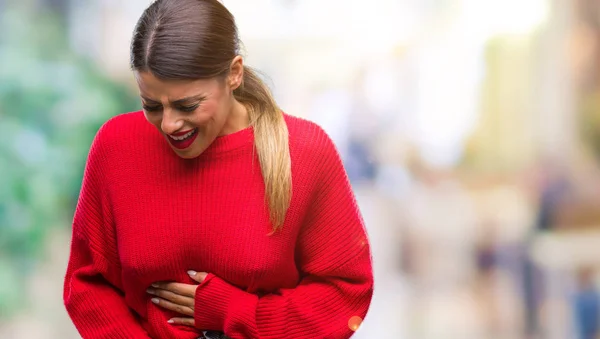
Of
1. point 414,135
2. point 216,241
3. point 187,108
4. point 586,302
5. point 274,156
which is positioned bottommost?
point 586,302

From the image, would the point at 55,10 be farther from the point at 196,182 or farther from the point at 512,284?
the point at 512,284

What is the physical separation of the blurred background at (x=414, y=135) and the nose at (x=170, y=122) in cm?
165

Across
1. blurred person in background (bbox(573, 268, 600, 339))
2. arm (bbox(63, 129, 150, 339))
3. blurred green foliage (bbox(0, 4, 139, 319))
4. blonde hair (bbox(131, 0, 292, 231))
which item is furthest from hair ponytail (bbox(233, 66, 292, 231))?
blurred person in background (bbox(573, 268, 600, 339))

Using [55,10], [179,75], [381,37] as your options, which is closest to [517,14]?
[381,37]

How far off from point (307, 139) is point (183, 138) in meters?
0.23

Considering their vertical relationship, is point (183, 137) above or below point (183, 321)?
above

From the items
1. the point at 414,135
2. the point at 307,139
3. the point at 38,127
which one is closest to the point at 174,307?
the point at 307,139

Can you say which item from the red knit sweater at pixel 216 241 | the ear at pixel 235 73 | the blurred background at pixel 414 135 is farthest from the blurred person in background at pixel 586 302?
the ear at pixel 235 73

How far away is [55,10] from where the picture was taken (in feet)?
9.91

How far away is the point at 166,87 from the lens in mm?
1253

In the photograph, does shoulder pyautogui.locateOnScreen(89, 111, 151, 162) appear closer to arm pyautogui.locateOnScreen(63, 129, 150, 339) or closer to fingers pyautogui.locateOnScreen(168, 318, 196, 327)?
arm pyautogui.locateOnScreen(63, 129, 150, 339)

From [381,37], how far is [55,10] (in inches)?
47.8

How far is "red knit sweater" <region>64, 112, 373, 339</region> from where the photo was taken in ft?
4.52

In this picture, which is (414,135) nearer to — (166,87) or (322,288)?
(322,288)
